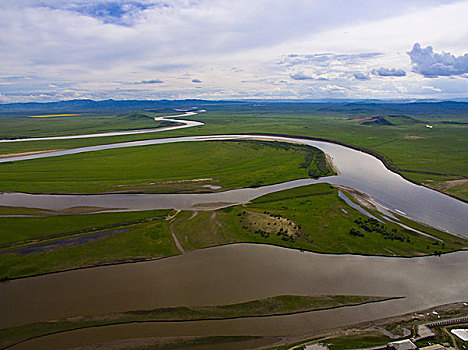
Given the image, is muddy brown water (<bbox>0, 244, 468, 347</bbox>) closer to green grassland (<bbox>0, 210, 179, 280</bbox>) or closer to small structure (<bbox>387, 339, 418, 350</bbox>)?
green grassland (<bbox>0, 210, 179, 280</bbox>)

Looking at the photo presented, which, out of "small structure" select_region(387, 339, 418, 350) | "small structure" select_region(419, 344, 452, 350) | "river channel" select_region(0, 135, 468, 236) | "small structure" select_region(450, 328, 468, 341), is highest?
"river channel" select_region(0, 135, 468, 236)

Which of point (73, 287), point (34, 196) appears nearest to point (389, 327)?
point (73, 287)

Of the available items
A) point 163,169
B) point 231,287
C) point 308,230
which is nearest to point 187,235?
point 231,287

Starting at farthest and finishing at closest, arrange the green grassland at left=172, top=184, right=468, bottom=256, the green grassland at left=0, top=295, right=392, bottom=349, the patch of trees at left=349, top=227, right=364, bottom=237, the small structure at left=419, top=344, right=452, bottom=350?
the patch of trees at left=349, top=227, right=364, bottom=237 → the green grassland at left=172, top=184, right=468, bottom=256 → the green grassland at left=0, top=295, right=392, bottom=349 → the small structure at left=419, top=344, right=452, bottom=350

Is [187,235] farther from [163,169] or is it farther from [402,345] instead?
[163,169]

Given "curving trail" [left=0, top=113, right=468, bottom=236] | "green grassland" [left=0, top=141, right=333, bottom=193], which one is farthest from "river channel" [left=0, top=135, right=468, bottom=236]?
"green grassland" [left=0, top=141, right=333, bottom=193]
